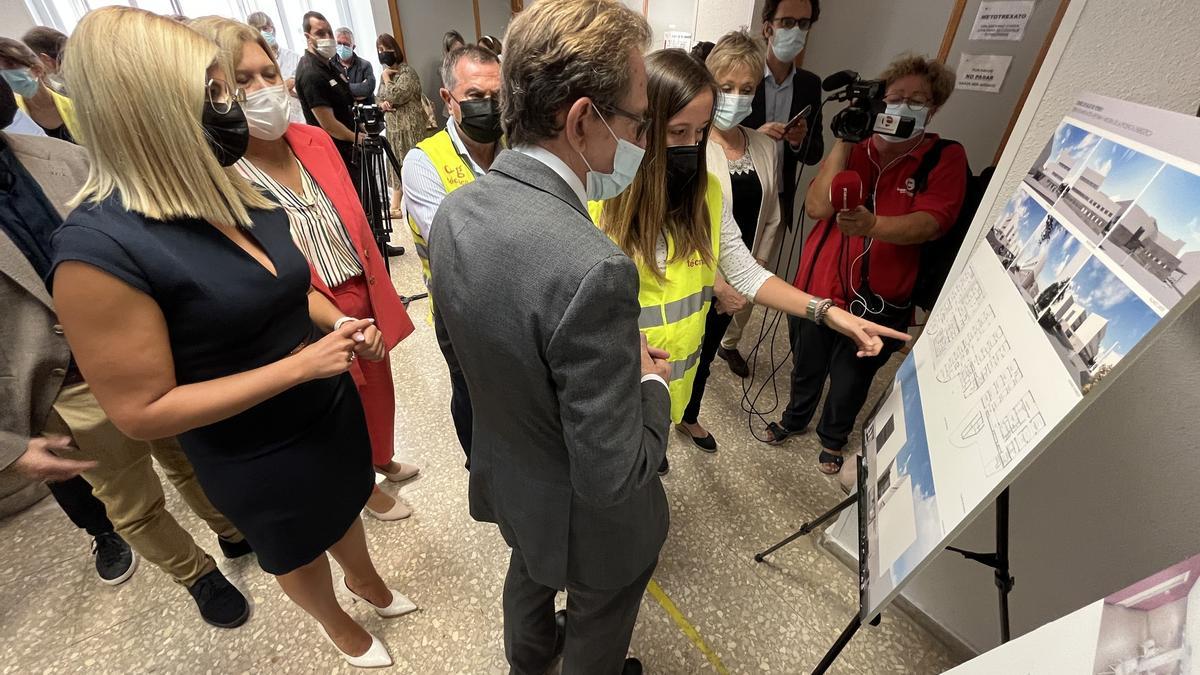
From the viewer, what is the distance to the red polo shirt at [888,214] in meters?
1.57

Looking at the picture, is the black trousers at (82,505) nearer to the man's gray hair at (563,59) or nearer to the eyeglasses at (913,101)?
the man's gray hair at (563,59)

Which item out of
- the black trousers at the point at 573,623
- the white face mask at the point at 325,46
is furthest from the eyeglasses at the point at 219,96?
the white face mask at the point at 325,46

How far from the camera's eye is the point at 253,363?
89cm

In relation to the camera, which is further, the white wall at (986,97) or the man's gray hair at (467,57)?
the white wall at (986,97)

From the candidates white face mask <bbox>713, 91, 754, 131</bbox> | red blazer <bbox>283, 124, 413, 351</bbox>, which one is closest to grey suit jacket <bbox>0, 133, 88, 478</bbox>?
red blazer <bbox>283, 124, 413, 351</bbox>

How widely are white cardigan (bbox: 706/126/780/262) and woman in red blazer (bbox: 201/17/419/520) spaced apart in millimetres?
1185

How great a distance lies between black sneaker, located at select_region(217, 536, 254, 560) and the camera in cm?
163

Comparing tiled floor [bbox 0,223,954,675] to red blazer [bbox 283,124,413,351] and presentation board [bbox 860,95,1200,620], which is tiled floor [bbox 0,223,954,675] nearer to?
presentation board [bbox 860,95,1200,620]

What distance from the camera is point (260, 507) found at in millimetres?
972

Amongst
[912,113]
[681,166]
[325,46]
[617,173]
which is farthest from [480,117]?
[325,46]

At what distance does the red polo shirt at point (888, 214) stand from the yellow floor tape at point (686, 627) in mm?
1232

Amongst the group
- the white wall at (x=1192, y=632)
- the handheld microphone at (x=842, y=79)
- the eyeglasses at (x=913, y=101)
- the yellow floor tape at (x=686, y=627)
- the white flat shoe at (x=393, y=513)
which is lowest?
the yellow floor tape at (x=686, y=627)

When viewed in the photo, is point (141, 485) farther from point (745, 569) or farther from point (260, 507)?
point (745, 569)

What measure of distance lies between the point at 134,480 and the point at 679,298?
1566 mm
